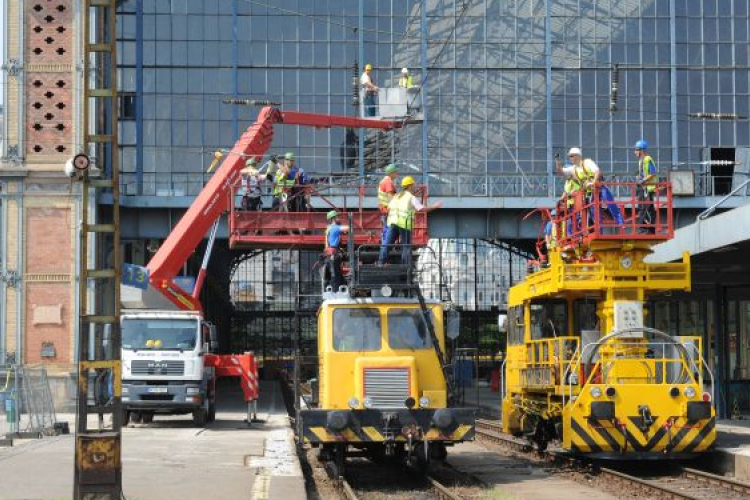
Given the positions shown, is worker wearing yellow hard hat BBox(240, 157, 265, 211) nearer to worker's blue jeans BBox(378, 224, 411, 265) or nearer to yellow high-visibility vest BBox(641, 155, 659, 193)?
worker's blue jeans BBox(378, 224, 411, 265)

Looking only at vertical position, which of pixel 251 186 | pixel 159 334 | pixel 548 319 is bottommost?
pixel 159 334

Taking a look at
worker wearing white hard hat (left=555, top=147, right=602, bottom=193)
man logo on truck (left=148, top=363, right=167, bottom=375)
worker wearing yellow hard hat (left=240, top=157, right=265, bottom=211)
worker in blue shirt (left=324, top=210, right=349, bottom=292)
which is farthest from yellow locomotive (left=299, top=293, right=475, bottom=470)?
man logo on truck (left=148, top=363, right=167, bottom=375)

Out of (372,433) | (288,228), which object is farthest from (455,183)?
(372,433)

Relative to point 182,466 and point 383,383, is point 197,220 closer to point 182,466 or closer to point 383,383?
point 182,466

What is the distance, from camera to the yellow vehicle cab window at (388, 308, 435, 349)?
709 inches

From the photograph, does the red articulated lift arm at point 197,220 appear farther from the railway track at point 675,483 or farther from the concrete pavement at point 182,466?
the railway track at point 675,483

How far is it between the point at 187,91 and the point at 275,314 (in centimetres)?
4703

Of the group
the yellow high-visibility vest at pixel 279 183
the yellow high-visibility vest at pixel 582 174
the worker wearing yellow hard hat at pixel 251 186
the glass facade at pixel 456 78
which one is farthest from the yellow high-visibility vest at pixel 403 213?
Result: the glass facade at pixel 456 78

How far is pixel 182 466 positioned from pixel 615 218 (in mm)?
7501

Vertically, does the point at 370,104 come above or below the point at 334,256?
above

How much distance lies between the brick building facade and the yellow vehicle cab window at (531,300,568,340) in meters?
20.0

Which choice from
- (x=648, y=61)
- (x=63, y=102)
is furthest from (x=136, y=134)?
(x=648, y=61)

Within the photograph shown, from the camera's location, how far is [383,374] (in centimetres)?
1773

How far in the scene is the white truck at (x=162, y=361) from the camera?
1118 inches
